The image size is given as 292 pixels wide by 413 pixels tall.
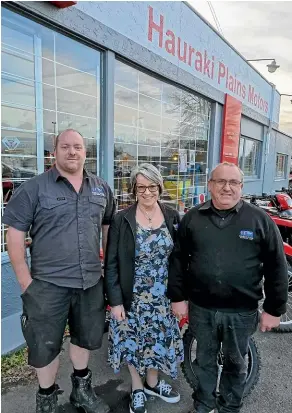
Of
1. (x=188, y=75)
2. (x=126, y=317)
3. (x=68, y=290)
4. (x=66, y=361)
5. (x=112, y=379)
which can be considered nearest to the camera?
(x=68, y=290)

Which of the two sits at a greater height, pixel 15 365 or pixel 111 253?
pixel 111 253

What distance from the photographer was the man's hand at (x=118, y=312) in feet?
6.97

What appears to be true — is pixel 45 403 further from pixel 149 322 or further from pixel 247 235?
pixel 247 235

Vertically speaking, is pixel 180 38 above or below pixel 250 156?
above

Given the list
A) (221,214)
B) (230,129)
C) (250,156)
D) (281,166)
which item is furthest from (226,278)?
(281,166)

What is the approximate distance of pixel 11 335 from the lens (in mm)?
2941

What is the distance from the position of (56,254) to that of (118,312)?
1.88 ft

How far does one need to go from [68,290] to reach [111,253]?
36 cm

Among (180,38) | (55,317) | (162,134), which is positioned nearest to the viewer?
(55,317)

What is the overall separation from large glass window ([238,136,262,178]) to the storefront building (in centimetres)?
179

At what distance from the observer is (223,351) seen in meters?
2.09

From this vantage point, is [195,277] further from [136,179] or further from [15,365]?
A: [15,365]

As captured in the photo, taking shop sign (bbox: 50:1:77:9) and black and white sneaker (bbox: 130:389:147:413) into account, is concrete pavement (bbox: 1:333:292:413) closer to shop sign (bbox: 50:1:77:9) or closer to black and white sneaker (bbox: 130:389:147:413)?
black and white sneaker (bbox: 130:389:147:413)

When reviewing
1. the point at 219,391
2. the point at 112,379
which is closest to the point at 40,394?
the point at 112,379
